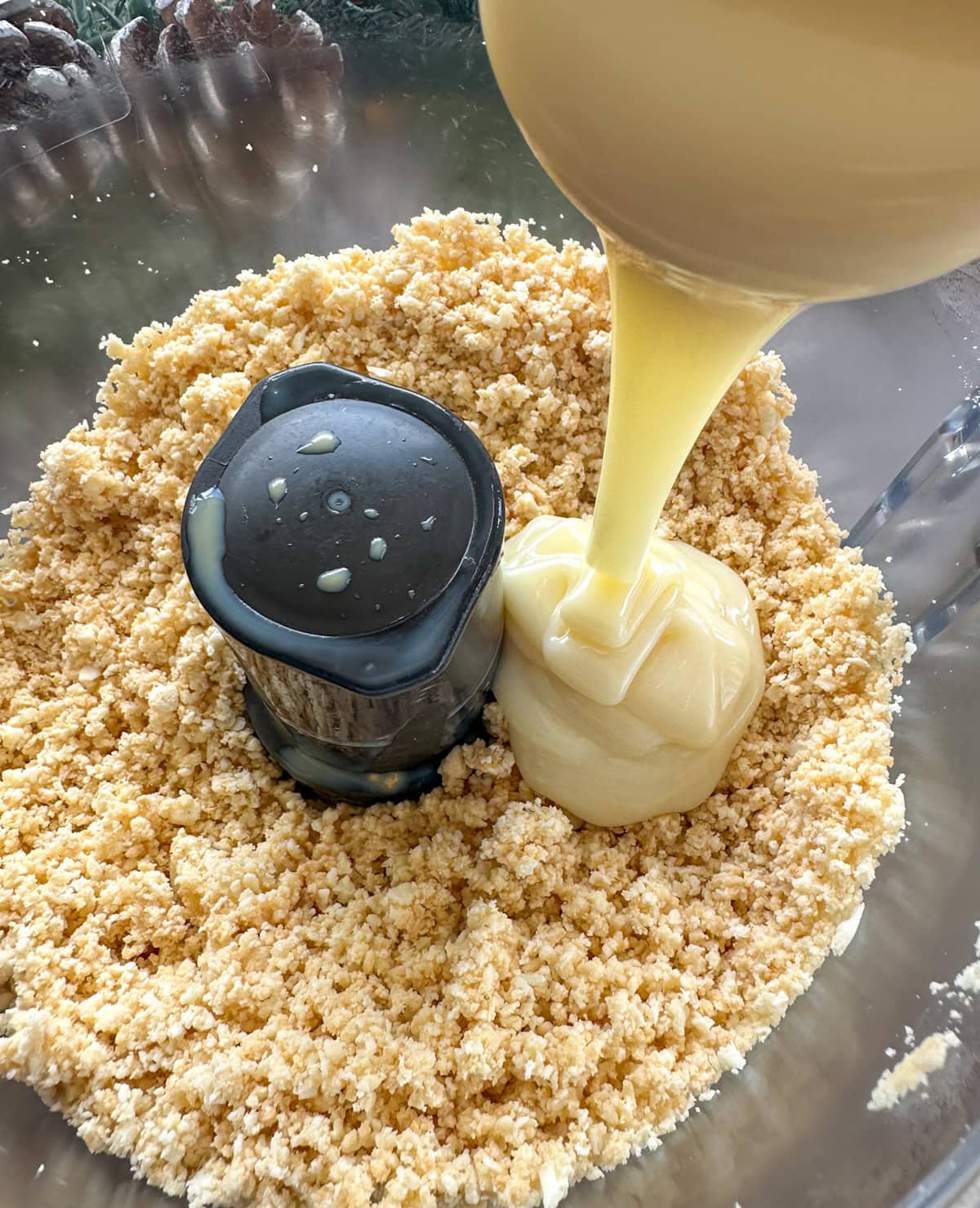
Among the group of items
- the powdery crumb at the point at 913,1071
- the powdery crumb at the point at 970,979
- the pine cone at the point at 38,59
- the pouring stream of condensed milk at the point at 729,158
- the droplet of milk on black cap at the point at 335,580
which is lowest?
the powdery crumb at the point at 913,1071

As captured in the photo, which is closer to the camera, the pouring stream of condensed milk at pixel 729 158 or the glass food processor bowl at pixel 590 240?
the pouring stream of condensed milk at pixel 729 158

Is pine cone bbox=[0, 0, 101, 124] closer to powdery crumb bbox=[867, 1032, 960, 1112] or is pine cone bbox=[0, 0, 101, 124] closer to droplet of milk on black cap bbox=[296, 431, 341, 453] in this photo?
droplet of milk on black cap bbox=[296, 431, 341, 453]

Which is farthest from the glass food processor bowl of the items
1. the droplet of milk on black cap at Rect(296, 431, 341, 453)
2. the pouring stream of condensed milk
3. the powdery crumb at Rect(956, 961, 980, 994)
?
the droplet of milk on black cap at Rect(296, 431, 341, 453)

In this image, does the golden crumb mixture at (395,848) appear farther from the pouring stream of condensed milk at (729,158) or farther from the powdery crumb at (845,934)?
the pouring stream of condensed milk at (729,158)

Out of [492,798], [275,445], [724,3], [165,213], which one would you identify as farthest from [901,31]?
[165,213]

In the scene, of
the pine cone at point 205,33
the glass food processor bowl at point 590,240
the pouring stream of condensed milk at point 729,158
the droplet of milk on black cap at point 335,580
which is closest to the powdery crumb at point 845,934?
the glass food processor bowl at point 590,240

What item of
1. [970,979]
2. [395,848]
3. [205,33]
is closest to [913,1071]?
[970,979]
